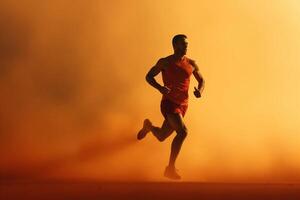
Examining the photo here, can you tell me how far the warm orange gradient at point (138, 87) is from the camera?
357 inches

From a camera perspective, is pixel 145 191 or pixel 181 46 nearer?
pixel 145 191

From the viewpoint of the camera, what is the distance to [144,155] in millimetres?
9156

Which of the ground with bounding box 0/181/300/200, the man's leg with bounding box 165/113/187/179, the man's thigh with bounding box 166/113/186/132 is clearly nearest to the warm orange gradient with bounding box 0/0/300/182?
the man's leg with bounding box 165/113/187/179

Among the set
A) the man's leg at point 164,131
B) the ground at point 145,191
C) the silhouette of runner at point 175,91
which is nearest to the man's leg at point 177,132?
the silhouette of runner at point 175,91

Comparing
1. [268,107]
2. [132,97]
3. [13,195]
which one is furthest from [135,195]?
[268,107]

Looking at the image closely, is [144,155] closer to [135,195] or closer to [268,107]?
[268,107]

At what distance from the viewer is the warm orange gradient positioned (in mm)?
9062

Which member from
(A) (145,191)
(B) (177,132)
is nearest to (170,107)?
(B) (177,132)

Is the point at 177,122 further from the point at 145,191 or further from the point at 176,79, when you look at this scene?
the point at 145,191

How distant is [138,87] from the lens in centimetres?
977

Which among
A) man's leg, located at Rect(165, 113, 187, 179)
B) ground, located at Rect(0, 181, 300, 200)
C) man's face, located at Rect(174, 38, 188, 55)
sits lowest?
ground, located at Rect(0, 181, 300, 200)

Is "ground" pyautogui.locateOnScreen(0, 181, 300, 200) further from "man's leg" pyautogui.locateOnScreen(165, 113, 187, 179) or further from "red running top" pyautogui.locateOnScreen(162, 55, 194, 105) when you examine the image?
"red running top" pyautogui.locateOnScreen(162, 55, 194, 105)

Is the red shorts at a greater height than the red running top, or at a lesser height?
lesser

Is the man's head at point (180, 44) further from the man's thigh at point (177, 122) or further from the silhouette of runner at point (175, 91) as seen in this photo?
the man's thigh at point (177, 122)
